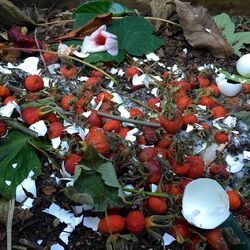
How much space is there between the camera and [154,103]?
1.29 meters

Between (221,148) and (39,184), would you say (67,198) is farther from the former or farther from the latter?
(221,148)

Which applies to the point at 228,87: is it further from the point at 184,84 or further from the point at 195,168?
the point at 195,168

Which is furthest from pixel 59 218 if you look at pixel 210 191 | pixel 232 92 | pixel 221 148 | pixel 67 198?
pixel 232 92

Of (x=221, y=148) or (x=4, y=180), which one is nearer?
(x=4, y=180)

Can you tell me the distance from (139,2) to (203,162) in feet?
2.28

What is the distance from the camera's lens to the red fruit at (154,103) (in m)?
1.28

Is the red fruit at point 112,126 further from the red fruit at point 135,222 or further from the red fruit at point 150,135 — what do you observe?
the red fruit at point 135,222

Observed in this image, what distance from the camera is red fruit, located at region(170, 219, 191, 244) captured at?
41.6 inches

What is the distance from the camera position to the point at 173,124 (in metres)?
1.19

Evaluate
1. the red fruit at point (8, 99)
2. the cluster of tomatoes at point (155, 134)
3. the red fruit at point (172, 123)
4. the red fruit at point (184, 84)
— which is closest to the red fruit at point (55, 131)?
the cluster of tomatoes at point (155, 134)

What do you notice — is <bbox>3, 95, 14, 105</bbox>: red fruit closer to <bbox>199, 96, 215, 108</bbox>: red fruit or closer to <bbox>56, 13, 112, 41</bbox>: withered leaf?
<bbox>56, 13, 112, 41</bbox>: withered leaf

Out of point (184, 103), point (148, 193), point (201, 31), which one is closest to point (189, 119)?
point (184, 103)

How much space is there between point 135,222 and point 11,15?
0.76 m

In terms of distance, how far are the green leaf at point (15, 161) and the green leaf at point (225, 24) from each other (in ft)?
2.37
